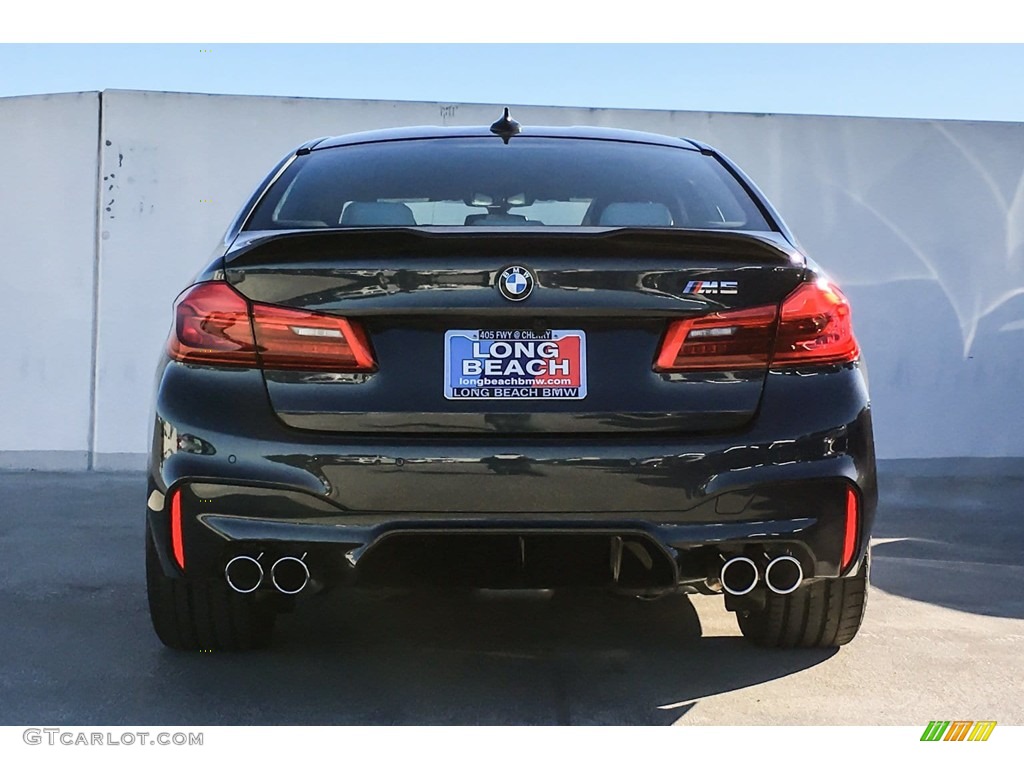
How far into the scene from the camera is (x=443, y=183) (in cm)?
351

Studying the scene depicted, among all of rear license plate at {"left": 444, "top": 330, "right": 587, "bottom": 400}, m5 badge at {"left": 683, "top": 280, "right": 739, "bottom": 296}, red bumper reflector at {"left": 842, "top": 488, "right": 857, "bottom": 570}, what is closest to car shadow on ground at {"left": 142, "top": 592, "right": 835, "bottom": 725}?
red bumper reflector at {"left": 842, "top": 488, "right": 857, "bottom": 570}

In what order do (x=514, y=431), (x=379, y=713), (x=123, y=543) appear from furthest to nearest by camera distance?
(x=123, y=543) < (x=379, y=713) < (x=514, y=431)

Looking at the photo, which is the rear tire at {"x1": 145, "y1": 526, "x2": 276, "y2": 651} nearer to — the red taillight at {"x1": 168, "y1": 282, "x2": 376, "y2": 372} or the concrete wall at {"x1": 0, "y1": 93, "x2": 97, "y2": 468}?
the red taillight at {"x1": 168, "y1": 282, "x2": 376, "y2": 372}

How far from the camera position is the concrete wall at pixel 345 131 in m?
9.06

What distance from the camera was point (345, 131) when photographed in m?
9.06

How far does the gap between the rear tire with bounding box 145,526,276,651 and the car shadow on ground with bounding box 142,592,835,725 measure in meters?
0.06

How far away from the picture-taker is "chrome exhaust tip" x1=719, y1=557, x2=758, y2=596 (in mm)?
2828

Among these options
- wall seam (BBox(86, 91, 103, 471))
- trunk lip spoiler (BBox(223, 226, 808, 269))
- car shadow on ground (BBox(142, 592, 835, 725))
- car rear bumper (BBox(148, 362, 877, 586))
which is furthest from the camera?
wall seam (BBox(86, 91, 103, 471))

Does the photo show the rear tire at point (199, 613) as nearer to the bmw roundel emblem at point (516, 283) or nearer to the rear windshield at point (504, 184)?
the rear windshield at point (504, 184)

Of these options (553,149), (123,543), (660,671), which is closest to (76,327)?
(123,543)

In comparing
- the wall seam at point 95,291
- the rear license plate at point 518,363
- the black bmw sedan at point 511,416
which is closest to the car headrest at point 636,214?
the black bmw sedan at point 511,416
